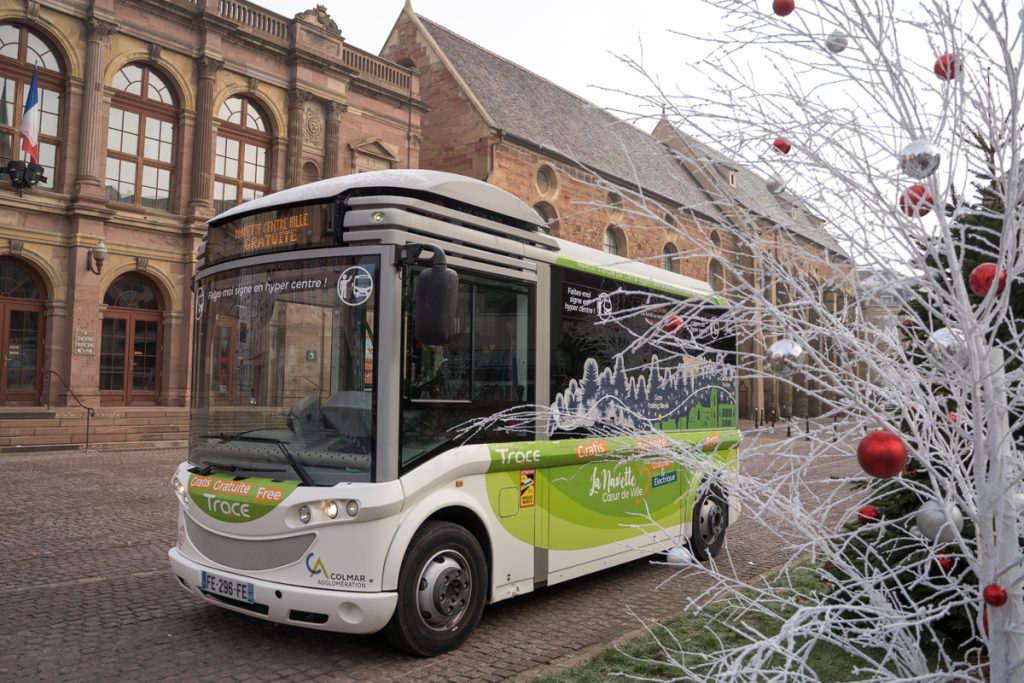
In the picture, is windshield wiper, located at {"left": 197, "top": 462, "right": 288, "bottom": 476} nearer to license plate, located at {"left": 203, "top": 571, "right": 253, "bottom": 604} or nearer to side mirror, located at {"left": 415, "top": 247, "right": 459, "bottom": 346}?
license plate, located at {"left": 203, "top": 571, "right": 253, "bottom": 604}

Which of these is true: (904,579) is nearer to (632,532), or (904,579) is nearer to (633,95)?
(632,532)

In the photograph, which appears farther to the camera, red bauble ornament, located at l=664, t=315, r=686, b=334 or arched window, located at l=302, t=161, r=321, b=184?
arched window, located at l=302, t=161, r=321, b=184

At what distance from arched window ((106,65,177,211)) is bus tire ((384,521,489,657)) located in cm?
2099

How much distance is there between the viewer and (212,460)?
17.1 ft

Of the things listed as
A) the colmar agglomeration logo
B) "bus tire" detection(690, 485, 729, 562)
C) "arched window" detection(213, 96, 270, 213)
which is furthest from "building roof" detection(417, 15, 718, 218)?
the colmar agglomeration logo

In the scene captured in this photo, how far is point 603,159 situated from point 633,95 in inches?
1339

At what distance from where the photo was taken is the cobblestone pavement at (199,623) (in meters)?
4.59

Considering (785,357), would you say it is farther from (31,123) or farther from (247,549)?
(31,123)

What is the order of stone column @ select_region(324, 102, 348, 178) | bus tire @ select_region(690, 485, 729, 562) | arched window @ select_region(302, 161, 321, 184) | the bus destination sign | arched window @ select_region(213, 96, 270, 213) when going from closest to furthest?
the bus destination sign, bus tire @ select_region(690, 485, 729, 562), arched window @ select_region(213, 96, 270, 213), arched window @ select_region(302, 161, 321, 184), stone column @ select_region(324, 102, 348, 178)

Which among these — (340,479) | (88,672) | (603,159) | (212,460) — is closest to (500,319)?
(340,479)

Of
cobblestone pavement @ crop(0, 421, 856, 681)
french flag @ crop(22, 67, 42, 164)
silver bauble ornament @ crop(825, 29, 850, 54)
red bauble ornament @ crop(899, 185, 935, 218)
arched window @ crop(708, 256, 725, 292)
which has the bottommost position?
cobblestone pavement @ crop(0, 421, 856, 681)

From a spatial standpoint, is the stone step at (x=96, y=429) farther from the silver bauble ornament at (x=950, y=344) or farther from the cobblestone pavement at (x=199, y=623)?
the silver bauble ornament at (x=950, y=344)

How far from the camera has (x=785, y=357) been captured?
1747mm

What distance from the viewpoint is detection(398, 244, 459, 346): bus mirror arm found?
439 centimetres
